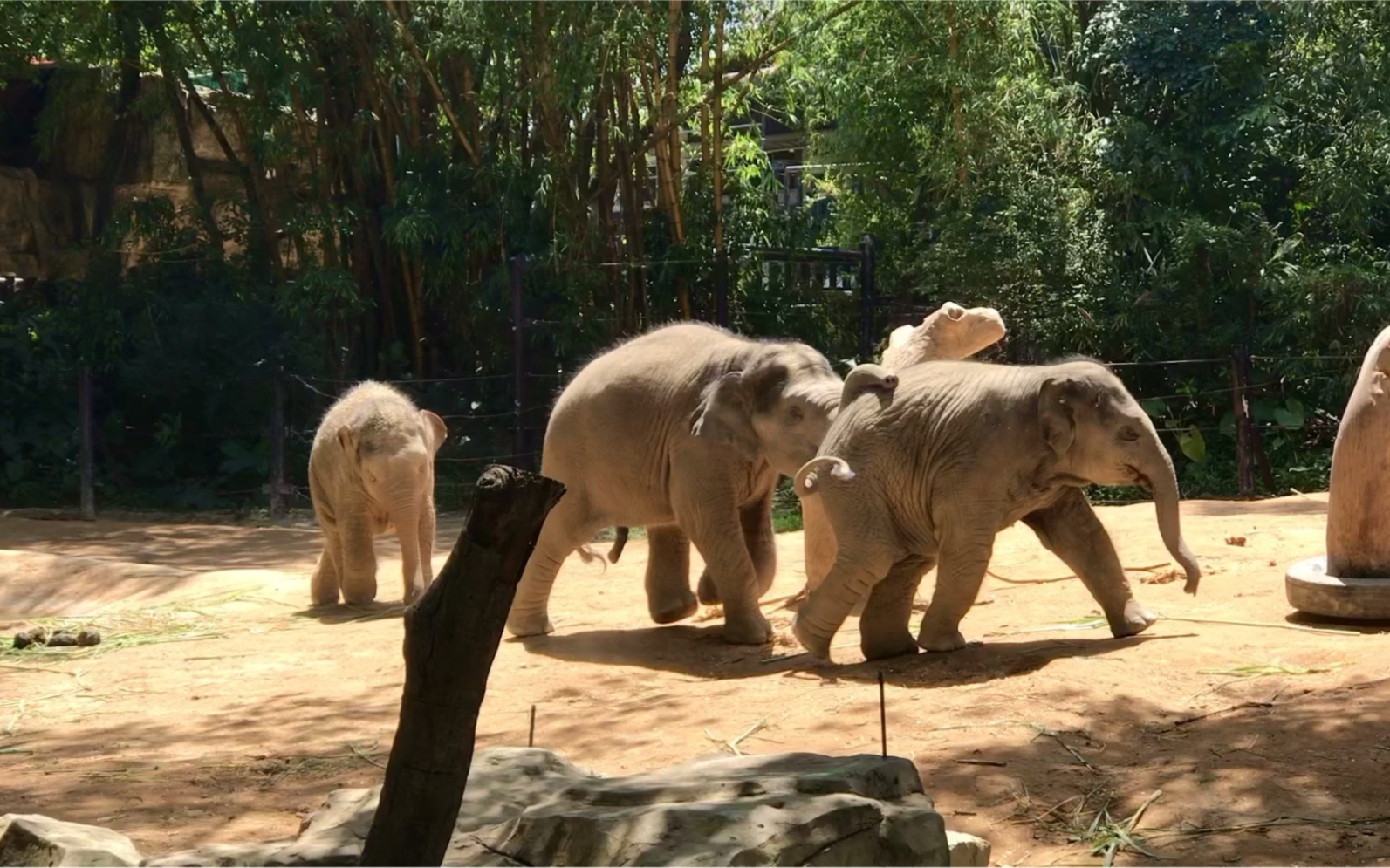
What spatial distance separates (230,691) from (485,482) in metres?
4.87

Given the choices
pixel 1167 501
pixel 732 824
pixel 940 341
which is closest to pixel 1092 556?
pixel 1167 501

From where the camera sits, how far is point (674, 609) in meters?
8.55

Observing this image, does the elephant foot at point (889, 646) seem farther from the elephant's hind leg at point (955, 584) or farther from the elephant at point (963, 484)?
the elephant's hind leg at point (955, 584)

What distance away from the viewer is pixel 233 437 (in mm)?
17531

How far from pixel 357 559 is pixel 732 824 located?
6.76 meters

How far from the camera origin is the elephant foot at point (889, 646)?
282 inches

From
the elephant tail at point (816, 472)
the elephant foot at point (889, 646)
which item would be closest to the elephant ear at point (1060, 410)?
the elephant tail at point (816, 472)

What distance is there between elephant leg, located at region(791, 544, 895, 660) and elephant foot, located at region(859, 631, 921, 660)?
0.72 feet

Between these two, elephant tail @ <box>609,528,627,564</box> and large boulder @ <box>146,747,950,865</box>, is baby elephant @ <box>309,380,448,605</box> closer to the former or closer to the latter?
elephant tail @ <box>609,528,627,564</box>

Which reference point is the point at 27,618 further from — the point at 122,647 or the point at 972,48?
the point at 972,48

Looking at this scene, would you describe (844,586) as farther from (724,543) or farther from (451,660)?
(451,660)

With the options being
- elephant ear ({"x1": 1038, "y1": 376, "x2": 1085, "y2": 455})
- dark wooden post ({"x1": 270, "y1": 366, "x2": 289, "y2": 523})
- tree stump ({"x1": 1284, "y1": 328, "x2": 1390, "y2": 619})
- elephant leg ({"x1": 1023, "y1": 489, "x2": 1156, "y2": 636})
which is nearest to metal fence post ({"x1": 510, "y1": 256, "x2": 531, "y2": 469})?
dark wooden post ({"x1": 270, "y1": 366, "x2": 289, "y2": 523})

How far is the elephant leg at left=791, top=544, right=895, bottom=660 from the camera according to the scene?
6992 mm

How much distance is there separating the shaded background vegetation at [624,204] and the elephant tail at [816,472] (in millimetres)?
8810
